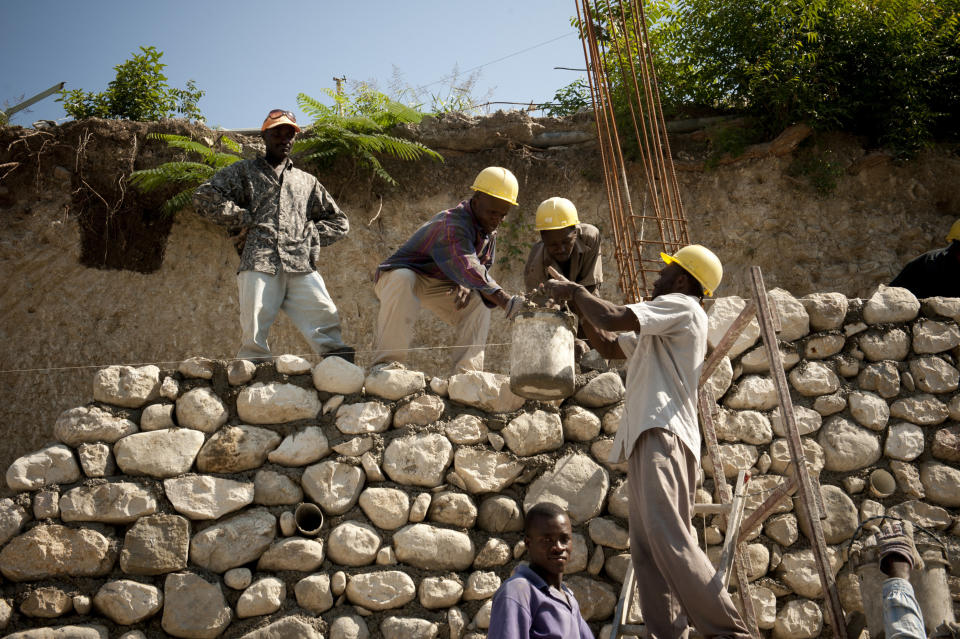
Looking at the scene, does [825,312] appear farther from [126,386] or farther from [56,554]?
[56,554]

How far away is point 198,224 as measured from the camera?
8.41 metres

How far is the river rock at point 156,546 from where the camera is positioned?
420 cm

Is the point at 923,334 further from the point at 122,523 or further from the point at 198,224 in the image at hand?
the point at 198,224

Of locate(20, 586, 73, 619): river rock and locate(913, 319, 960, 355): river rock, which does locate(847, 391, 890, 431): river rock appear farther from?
locate(20, 586, 73, 619): river rock

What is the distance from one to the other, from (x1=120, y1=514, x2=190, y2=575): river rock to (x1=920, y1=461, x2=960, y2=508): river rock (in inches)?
167

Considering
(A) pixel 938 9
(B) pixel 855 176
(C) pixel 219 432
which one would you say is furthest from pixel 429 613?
(A) pixel 938 9

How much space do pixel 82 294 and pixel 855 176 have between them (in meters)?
7.89

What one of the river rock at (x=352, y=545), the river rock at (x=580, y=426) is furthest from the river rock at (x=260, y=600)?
the river rock at (x=580, y=426)

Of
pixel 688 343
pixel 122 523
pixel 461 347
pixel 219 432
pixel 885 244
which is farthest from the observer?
pixel 885 244

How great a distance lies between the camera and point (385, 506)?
14.7 feet

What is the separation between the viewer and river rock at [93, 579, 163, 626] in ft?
13.4

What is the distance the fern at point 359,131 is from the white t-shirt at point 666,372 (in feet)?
15.4

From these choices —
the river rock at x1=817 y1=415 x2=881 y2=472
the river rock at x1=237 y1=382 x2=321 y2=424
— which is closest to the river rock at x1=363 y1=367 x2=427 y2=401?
the river rock at x1=237 y1=382 x2=321 y2=424

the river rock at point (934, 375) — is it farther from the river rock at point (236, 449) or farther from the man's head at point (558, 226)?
the river rock at point (236, 449)
